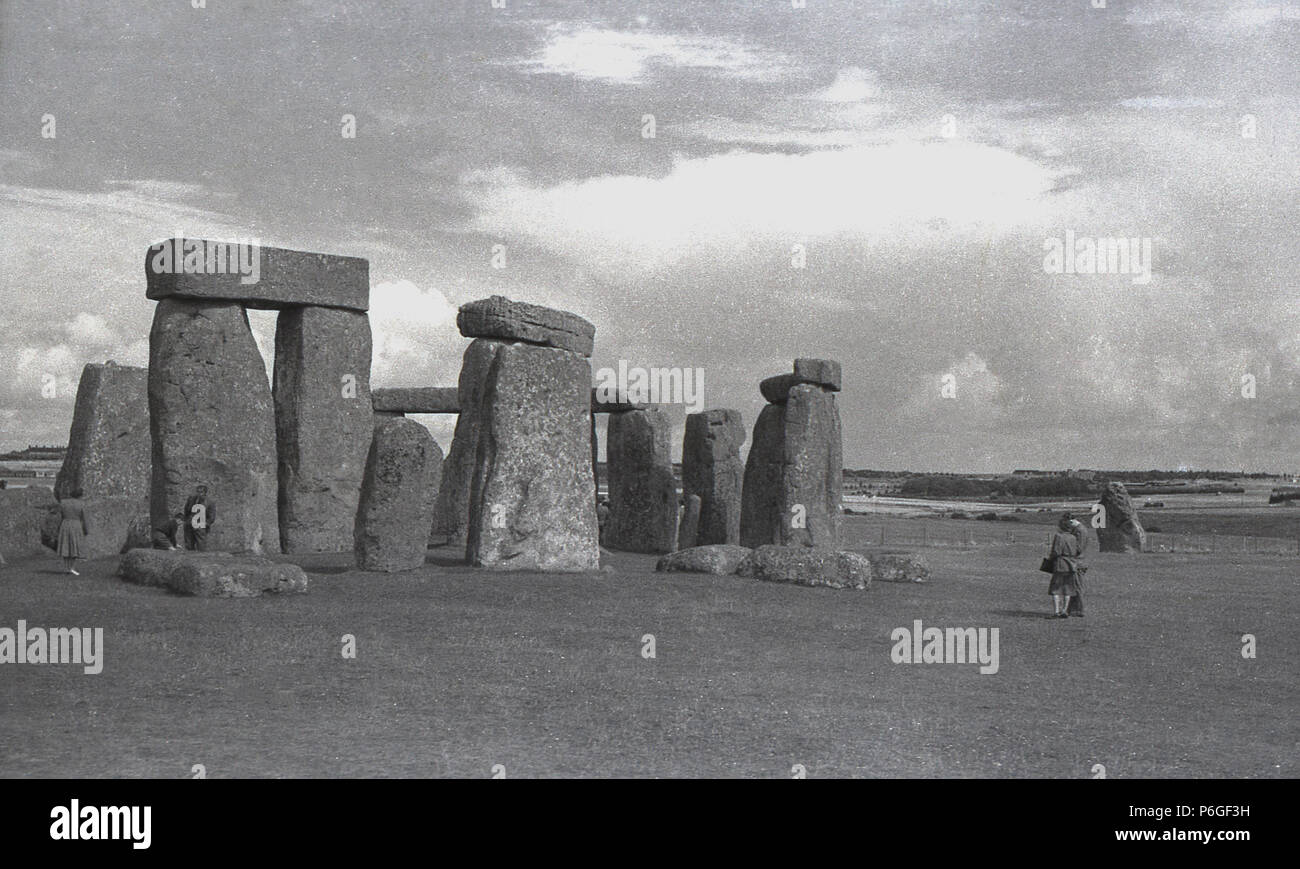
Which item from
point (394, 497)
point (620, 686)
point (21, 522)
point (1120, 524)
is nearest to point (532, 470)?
point (394, 497)

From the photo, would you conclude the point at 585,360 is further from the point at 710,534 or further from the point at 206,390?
the point at 710,534

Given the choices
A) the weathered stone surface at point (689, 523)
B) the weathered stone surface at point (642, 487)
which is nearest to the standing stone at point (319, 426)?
the weathered stone surface at point (642, 487)

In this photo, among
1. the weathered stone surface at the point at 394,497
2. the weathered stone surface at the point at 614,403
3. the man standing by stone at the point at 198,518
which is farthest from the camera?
the weathered stone surface at the point at 614,403

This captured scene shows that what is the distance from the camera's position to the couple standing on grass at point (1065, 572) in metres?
12.9

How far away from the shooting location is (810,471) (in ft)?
64.5

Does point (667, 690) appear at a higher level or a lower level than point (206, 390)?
lower

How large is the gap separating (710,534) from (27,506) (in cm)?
1090

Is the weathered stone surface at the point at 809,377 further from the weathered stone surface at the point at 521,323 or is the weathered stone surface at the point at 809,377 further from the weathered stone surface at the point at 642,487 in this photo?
the weathered stone surface at the point at 521,323

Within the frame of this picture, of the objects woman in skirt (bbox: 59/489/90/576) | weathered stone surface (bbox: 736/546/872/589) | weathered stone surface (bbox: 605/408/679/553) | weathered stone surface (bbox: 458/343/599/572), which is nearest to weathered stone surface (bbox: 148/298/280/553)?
woman in skirt (bbox: 59/489/90/576)

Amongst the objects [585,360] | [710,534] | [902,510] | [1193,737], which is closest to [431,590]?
[585,360]

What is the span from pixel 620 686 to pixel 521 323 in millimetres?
7401

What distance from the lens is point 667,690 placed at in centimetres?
848

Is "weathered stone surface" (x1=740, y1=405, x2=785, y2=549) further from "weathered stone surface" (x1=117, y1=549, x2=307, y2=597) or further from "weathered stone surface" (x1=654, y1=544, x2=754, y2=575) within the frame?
"weathered stone surface" (x1=117, y1=549, x2=307, y2=597)

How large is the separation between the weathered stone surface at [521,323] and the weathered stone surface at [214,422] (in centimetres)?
367
